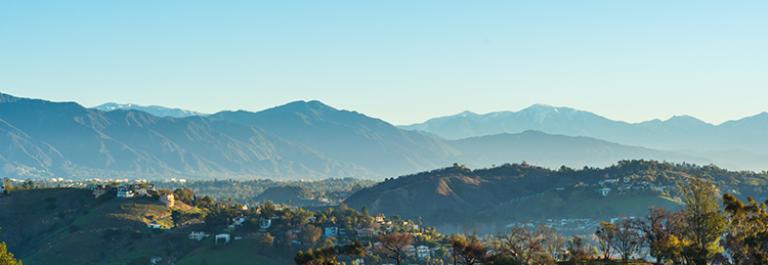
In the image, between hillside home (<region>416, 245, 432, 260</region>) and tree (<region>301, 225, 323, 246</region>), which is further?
tree (<region>301, 225, 323, 246</region>)

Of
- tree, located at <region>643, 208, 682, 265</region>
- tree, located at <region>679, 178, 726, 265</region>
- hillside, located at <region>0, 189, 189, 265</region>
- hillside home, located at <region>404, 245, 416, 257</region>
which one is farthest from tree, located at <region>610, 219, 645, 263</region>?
hillside, located at <region>0, 189, 189, 265</region>

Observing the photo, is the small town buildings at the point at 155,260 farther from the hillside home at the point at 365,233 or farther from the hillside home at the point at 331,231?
the hillside home at the point at 365,233

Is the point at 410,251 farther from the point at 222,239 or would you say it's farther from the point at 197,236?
the point at 197,236

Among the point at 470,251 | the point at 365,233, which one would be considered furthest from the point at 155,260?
the point at 470,251

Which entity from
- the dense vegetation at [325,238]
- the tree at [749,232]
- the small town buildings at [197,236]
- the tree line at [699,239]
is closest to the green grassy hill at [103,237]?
the dense vegetation at [325,238]

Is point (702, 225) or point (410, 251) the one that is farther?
point (410, 251)

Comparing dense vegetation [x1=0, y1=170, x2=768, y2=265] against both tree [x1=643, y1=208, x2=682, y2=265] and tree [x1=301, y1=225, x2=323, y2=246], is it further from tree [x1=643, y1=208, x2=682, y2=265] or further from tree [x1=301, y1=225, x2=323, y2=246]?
tree [x1=301, y1=225, x2=323, y2=246]

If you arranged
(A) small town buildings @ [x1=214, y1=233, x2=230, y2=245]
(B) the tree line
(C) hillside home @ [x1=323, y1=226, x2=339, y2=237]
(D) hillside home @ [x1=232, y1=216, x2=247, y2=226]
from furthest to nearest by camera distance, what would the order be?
1. (D) hillside home @ [x1=232, y1=216, x2=247, y2=226]
2. (C) hillside home @ [x1=323, y1=226, x2=339, y2=237]
3. (A) small town buildings @ [x1=214, y1=233, x2=230, y2=245]
4. (B) the tree line

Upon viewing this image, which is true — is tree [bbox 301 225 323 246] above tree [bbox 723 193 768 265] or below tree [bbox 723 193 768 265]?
below

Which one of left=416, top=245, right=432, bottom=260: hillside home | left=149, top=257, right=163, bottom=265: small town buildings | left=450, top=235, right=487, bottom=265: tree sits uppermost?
left=450, top=235, right=487, bottom=265: tree
